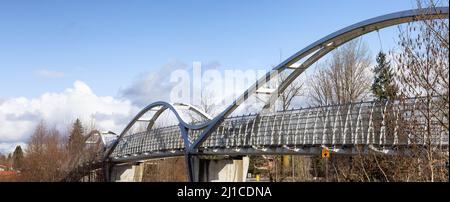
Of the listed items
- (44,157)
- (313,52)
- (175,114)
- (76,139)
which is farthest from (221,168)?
(76,139)

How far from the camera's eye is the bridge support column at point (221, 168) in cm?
4959

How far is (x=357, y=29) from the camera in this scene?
3338cm

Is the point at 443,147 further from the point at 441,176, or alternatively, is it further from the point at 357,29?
the point at 357,29

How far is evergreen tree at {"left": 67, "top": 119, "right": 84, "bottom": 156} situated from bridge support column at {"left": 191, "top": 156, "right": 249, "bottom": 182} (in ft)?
106

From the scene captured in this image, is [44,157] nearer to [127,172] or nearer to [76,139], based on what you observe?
[127,172]

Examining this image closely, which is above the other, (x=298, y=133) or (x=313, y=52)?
(x=313, y=52)

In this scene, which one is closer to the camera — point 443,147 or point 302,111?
point 443,147

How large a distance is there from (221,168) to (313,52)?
16.9 meters

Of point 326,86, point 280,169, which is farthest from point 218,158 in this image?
point 326,86

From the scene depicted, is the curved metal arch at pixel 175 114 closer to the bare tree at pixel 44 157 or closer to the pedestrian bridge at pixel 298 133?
the pedestrian bridge at pixel 298 133

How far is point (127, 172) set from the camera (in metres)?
72.7

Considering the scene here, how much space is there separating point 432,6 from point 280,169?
3902cm

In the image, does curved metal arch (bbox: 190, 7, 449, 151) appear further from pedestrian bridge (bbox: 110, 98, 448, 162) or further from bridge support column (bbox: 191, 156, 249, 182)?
bridge support column (bbox: 191, 156, 249, 182)

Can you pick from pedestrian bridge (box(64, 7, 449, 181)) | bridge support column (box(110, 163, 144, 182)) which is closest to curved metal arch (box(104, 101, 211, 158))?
pedestrian bridge (box(64, 7, 449, 181))
